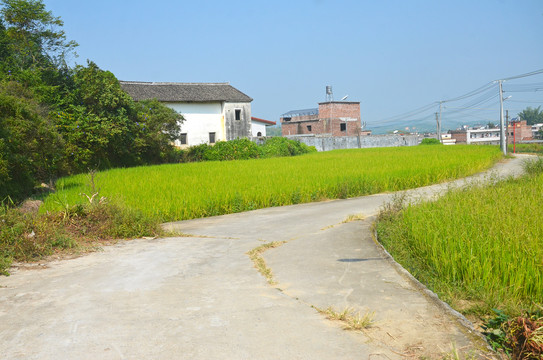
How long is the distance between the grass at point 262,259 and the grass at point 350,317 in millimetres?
1059

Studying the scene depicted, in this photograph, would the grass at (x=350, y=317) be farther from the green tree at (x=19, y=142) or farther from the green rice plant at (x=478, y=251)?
the green tree at (x=19, y=142)

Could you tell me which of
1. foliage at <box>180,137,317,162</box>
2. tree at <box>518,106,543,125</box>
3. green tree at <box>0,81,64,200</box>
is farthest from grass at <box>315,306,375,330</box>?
tree at <box>518,106,543,125</box>

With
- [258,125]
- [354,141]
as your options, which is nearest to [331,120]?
[354,141]

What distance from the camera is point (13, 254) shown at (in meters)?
6.00

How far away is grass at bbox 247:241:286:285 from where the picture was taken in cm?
514

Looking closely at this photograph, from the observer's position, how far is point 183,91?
121 feet

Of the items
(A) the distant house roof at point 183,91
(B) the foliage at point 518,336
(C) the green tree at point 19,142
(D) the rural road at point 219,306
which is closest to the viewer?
(B) the foliage at point 518,336

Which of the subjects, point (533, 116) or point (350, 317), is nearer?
point (350, 317)

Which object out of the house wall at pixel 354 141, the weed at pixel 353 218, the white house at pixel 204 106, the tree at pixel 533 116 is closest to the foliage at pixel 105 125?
the white house at pixel 204 106

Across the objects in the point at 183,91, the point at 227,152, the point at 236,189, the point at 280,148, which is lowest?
the point at 236,189

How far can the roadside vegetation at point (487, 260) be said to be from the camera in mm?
3414

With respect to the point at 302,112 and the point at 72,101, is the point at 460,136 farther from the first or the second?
the point at 72,101

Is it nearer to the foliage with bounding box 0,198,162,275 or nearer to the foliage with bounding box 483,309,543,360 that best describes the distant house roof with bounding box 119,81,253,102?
the foliage with bounding box 0,198,162,275

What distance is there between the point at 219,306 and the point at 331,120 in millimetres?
50670
